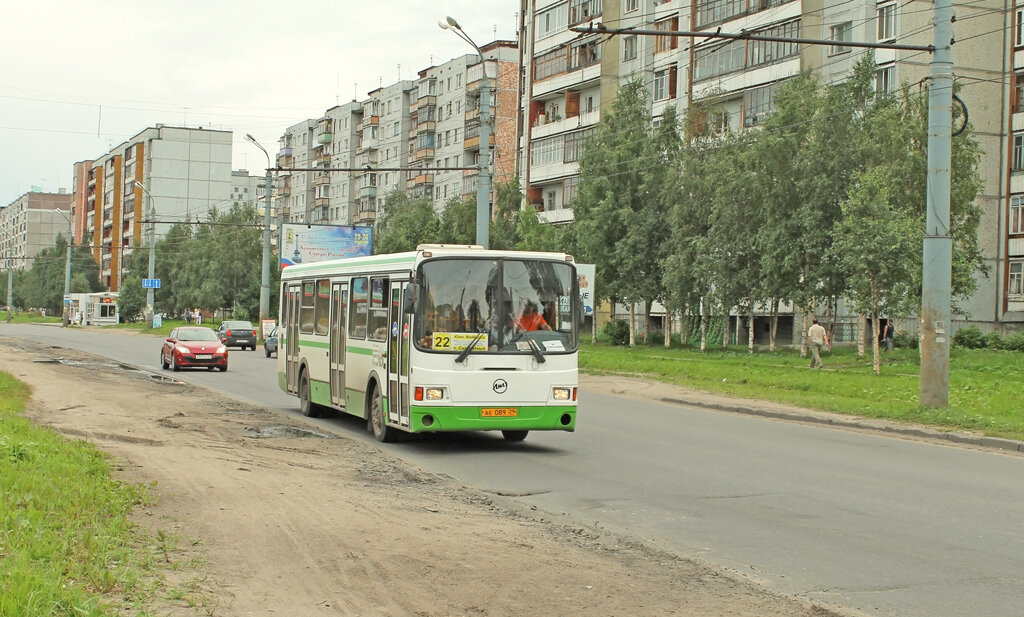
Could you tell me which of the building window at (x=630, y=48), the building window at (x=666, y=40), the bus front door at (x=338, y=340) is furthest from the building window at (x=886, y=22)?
the bus front door at (x=338, y=340)

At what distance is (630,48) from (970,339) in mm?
29640

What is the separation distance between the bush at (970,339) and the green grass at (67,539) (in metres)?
44.4

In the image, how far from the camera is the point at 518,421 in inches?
578

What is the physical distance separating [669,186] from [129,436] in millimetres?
40856

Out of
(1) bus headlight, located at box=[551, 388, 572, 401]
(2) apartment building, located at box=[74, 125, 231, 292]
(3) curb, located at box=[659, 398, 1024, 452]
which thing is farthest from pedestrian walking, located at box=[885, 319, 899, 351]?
(2) apartment building, located at box=[74, 125, 231, 292]

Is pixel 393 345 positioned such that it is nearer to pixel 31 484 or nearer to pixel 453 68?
pixel 31 484

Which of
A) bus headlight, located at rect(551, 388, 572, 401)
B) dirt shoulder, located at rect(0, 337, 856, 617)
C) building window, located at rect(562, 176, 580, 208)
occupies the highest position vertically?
building window, located at rect(562, 176, 580, 208)

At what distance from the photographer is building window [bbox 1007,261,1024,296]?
169 ft

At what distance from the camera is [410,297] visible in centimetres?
1448

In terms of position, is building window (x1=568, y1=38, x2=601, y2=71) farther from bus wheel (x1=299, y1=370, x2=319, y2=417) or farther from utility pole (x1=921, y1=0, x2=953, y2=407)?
bus wheel (x1=299, y1=370, x2=319, y2=417)

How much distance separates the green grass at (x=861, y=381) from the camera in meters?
19.6

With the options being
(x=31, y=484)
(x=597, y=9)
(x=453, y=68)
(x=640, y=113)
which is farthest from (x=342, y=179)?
(x=31, y=484)

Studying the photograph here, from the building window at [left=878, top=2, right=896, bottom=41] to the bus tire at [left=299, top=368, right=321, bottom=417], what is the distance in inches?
1523

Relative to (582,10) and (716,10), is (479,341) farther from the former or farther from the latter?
(582,10)
